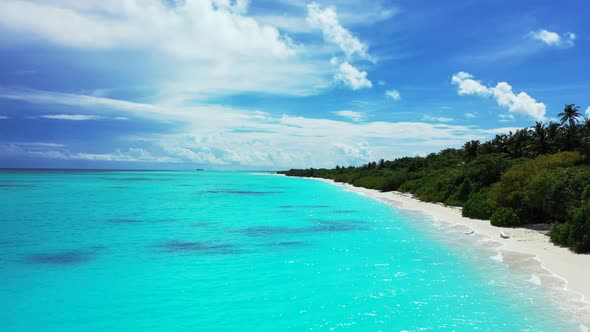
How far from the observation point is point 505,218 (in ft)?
93.7

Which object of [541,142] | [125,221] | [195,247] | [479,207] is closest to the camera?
[195,247]

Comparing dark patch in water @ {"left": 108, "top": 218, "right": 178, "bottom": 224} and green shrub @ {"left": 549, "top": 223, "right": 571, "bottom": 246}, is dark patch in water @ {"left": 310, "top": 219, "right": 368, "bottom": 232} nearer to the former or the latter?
green shrub @ {"left": 549, "top": 223, "right": 571, "bottom": 246}

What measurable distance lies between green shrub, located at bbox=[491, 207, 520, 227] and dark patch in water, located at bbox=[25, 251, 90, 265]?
87.0ft

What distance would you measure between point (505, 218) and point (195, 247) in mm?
21094

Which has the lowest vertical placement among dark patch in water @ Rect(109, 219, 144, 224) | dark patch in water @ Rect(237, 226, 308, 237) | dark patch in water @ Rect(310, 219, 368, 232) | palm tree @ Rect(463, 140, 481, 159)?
dark patch in water @ Rect(109, 219, 144, 224)

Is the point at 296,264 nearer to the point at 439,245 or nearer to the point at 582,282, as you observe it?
the point at 439,245

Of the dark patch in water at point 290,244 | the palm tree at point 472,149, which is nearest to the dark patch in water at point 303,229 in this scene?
the dark patch in water at point 290,244

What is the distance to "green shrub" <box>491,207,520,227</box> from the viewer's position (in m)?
28.3

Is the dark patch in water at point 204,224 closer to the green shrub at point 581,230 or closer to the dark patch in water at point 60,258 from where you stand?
the dark patch in water at point 60,258

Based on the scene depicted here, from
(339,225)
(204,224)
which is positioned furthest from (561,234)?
(204,224)

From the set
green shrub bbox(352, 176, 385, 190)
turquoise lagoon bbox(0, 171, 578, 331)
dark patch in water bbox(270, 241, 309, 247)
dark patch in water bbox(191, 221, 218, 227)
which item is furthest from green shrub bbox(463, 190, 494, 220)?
green shrub bbox(352, 176, 385, 190)

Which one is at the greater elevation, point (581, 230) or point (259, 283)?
point (581, 230)

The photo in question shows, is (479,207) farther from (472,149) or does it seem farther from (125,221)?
(472,149)

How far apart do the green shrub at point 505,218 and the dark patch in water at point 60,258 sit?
26.5m
